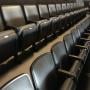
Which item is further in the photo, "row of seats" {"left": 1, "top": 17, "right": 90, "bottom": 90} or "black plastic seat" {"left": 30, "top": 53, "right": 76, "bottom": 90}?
"black plastic seat" {"left": 30, "top": 53, "right": 76, "bottom": 90}

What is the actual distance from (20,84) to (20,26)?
69cm

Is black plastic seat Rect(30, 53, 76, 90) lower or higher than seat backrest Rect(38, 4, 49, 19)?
lower

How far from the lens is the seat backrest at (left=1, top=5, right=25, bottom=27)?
118 centimetres

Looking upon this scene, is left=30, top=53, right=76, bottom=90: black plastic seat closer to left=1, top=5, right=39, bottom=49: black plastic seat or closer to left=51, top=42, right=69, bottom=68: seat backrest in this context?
left=51, top=42, right=69, bottom=68: seat backrest

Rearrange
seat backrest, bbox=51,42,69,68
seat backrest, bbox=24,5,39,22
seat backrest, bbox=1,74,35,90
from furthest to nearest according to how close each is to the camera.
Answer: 1. seat backrest, bbox=24,5,39,22
2. seat backrest, bbox=51,42,69,68
3. seat backrest, bbox=1,74,35,90

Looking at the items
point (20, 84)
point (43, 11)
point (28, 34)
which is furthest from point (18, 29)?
point (43, 11)

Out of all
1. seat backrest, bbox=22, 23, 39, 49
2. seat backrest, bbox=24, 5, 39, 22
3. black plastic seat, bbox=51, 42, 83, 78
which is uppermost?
seat backrest, bbox=24, 5, 39, 22

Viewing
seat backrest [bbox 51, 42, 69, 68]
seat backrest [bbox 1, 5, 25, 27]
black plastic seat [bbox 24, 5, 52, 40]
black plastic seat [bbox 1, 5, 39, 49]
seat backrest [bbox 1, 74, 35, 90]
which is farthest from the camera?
black plastic seat [bbox 24, 5, 52, 40]

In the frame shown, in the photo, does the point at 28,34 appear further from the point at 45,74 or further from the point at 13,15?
the point at 45,74

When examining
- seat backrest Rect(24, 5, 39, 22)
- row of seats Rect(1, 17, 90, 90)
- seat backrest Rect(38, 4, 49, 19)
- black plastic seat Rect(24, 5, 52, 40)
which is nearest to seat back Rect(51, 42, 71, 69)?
row of seats Rect(1, 17, 90, 90)

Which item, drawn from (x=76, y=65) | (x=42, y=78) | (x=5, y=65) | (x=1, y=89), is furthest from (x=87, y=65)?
(x=1, y=89)

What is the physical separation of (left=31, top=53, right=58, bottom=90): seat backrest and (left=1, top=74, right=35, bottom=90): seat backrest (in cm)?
7

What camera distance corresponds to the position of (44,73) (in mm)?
674

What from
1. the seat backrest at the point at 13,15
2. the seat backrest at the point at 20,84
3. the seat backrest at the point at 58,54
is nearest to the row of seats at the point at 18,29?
the seat backrest at the point at 13,15
